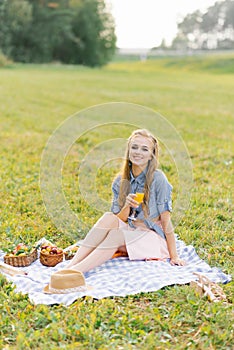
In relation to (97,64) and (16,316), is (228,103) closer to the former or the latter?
(16,316)

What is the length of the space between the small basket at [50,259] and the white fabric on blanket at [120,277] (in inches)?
1.5

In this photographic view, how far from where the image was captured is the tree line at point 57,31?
36.4 metres

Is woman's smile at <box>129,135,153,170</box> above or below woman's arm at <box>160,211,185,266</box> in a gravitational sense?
above

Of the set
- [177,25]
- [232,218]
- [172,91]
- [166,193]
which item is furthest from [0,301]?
[177,25]

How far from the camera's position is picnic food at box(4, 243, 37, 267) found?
350 centimetres

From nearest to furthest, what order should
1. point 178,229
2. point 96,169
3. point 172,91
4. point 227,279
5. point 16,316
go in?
point 16,316
point 227,279
point 178,229
point 96,169
point 172,91

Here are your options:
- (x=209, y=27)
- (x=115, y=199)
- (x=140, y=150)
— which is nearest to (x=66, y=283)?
(x=115, y=199)

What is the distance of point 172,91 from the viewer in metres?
16.8

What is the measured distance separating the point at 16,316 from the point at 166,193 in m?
1.32

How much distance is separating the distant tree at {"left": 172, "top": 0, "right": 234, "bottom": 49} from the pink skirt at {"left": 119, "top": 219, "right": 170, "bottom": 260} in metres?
77.7

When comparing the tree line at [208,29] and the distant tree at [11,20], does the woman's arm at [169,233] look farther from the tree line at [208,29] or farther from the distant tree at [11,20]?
the tree line at [208,29]

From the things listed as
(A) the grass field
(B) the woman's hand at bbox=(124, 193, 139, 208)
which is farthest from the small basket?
(B) the woman's hand at bbox=(124, 193, 139, 208)

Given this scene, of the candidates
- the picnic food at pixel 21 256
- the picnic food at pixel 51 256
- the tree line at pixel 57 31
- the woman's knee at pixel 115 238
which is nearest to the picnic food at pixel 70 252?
the picnic food at pixel 51 256

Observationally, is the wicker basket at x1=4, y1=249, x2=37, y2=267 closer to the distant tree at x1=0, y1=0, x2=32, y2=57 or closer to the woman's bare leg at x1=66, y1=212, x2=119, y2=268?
the woman's bare leg at x1=66, y1=212, x2=119, y2=268
